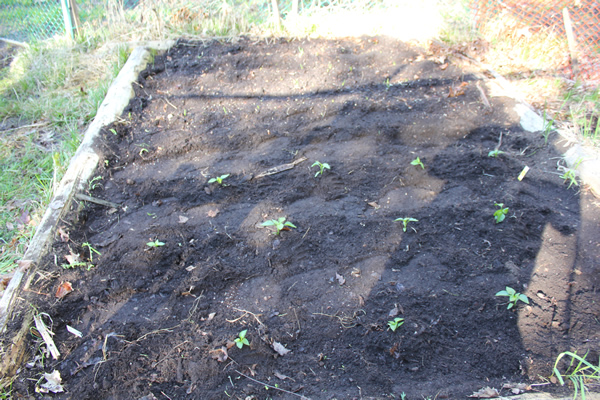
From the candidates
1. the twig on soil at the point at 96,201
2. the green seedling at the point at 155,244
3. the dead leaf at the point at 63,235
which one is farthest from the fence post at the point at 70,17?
the green seedling at the point at 155,244

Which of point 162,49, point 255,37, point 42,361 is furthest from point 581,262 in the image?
point 162,49

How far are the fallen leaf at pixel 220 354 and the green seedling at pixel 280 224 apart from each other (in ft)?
2.60

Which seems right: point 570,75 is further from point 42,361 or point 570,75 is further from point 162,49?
point 42,361

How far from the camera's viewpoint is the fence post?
471 cm

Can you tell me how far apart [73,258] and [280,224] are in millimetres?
→ 1297

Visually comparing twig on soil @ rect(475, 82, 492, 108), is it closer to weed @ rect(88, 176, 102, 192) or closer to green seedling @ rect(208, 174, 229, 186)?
green seedling @ rect(208, 174, 229, 186)

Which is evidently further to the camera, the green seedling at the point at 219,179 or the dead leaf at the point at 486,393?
the green seedling at the point at 219,179

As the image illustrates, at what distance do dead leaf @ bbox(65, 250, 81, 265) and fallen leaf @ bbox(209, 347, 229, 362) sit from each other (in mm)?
1113

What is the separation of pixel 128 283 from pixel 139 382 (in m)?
0.62

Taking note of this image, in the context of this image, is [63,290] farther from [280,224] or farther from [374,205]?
[374,205]

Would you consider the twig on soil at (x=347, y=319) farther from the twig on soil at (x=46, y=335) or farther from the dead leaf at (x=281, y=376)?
the twig on soil at (x=46, y=335)

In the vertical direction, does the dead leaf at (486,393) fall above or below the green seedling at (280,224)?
below

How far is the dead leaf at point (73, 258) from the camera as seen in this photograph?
2316 millimetres

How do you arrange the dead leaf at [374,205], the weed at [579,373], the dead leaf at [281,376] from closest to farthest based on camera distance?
the weed at [579,373]
the dead leaf at [281,376]
the dead leaf at [374,205]
